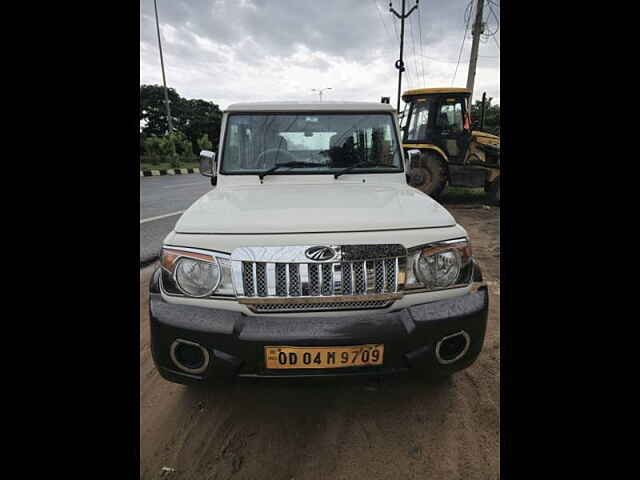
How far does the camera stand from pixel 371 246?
1509 mm

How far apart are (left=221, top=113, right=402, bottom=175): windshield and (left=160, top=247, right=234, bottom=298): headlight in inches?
46.0

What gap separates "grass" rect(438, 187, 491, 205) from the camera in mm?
9094

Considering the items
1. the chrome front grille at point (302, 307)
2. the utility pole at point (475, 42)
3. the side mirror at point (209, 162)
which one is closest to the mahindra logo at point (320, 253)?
the chrome front grille at point (302, 307)

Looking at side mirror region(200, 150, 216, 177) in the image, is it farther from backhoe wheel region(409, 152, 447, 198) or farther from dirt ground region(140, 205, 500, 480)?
backhoe wheel region(409, 152, 447, 198)

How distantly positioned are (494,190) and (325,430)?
26.7 feet

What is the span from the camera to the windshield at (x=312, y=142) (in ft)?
8.52

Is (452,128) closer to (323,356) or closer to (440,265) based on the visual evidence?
(440,265)

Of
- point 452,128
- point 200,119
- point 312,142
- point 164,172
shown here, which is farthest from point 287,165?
point 200,119

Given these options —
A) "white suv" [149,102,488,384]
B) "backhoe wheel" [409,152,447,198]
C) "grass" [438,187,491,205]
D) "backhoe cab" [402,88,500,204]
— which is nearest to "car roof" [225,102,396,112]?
"white suv" [149,102,488,384]

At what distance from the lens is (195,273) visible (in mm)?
1547

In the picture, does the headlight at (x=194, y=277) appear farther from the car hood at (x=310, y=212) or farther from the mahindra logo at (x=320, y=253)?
the mahindra logo at (x=320, y=253)
